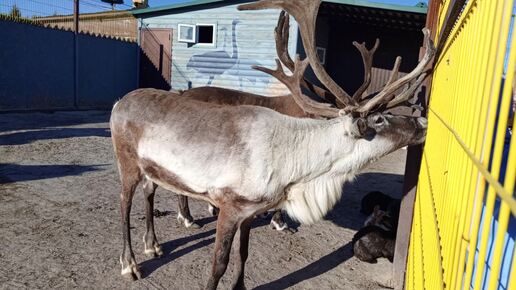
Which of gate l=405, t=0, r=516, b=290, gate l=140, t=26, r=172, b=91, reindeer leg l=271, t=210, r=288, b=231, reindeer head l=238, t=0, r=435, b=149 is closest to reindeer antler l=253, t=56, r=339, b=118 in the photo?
reindeer head l=238, t=0, r=435, b=149

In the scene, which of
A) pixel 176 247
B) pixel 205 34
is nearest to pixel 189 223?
pixel 176 247

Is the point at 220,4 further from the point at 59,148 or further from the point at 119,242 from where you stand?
the point at 119,242

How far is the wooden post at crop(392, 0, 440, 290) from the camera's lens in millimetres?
3240

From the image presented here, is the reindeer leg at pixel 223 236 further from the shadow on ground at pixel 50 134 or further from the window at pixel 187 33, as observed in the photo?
the window at pixel 187 33

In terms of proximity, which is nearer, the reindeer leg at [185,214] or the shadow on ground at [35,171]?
the reindeer leg at [185,214]

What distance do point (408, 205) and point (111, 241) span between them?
2785 millimetres

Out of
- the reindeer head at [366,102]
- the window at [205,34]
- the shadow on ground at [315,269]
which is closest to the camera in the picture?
the reindeer head at [366,102]

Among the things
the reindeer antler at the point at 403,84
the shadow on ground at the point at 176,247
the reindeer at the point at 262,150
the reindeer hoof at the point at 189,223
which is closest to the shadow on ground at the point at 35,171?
the reindeer hoof at the point at 189,223

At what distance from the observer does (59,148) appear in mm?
7320

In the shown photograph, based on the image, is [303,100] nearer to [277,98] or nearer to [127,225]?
[277,98]

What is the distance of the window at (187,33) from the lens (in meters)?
12.6

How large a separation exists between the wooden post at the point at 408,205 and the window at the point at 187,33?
10140 millimetres

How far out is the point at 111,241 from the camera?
393cm

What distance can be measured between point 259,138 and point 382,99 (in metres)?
1.03
